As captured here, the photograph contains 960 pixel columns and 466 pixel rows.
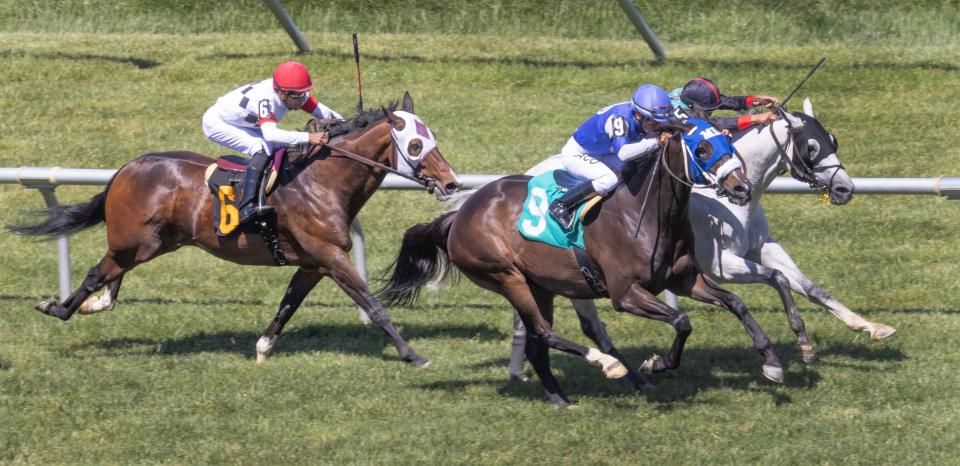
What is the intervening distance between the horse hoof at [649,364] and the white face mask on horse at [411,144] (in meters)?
1.91

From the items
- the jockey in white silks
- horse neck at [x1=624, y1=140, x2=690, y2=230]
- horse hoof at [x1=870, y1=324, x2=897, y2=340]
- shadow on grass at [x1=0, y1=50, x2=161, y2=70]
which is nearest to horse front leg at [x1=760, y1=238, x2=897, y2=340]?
horse hoof at [x1=870, y1=324, x2=897, y2=340]

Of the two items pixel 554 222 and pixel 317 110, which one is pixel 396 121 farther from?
pixel 554 222

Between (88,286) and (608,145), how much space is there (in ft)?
12.6

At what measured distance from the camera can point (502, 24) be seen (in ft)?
56.1

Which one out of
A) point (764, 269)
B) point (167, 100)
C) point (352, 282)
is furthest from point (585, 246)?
point (167, 100)

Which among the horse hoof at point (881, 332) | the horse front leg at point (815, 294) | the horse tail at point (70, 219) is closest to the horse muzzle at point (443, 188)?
the horse front leg at point (815, 294)

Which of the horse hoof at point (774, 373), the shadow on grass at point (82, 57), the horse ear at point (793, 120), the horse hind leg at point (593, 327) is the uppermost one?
the horse ear at point (793, 120)

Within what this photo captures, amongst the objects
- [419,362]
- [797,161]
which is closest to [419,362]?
[419,362]

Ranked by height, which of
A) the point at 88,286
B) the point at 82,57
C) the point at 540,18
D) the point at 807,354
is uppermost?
the point at 807,354

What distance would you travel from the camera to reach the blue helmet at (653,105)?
732 cm

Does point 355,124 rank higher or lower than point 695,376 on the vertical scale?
higher

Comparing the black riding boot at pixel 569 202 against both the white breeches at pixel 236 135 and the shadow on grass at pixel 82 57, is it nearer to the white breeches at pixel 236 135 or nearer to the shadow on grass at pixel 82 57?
the white breeches at pixel 236 135

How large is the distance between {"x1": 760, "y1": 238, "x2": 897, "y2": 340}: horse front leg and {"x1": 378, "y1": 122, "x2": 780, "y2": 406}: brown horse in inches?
36.0

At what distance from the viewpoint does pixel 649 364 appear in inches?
311
